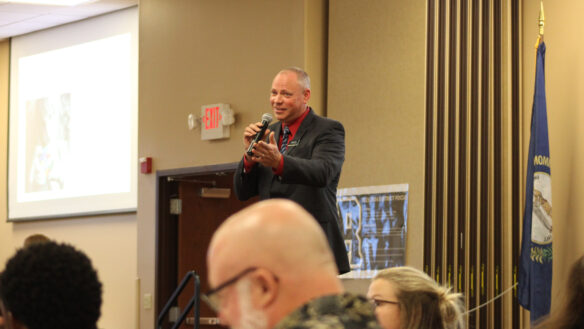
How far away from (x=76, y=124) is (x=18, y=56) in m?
1.19

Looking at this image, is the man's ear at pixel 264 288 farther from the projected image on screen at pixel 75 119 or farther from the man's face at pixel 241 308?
the projected image on screen at pixel 75 119

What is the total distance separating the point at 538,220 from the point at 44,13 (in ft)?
17.1

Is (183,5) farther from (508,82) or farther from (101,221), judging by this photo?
(508,82)

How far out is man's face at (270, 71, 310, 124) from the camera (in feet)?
10.4

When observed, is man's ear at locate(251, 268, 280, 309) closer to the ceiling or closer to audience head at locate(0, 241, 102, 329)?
audience head at locate(0, 241, 102, 329)

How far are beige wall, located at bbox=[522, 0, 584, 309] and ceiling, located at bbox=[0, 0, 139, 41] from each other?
12.6 ft

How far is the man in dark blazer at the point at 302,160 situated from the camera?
10.1 ft

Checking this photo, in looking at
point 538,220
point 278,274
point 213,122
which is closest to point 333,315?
point 278,274

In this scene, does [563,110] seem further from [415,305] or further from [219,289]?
[219,289]

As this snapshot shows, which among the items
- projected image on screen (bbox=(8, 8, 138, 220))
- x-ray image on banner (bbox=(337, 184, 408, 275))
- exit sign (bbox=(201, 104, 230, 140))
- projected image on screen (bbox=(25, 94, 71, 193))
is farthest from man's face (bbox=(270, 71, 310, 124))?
projected image on screen (bbox=(25, 94, 71, 193))

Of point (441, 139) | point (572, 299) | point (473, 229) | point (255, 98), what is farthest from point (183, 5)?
point (572, 299)

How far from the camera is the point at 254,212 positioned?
1096mm

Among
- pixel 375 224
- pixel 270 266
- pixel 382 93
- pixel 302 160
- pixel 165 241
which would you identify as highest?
pixel 382 93

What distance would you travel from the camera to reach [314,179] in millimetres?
2984
